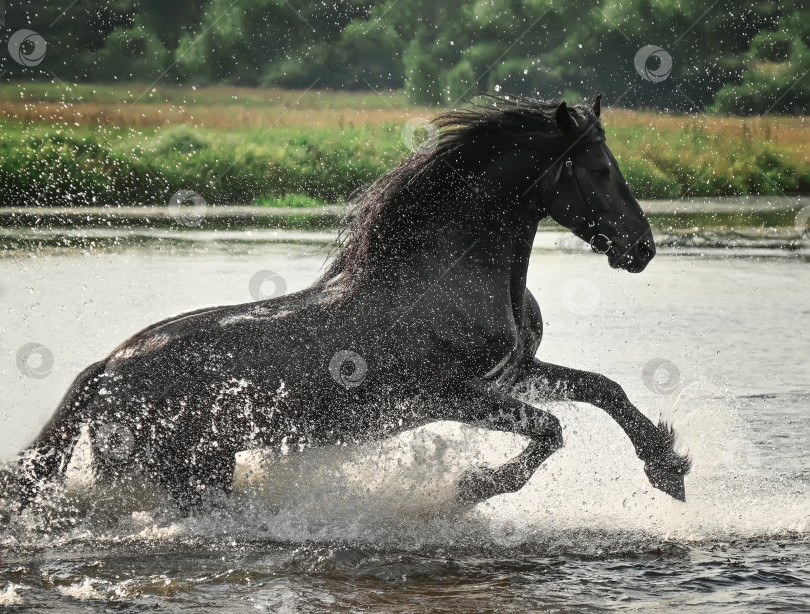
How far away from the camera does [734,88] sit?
21625 mm

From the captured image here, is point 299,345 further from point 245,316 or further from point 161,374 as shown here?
point 161,374

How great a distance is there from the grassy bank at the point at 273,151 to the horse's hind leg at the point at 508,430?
14.5m

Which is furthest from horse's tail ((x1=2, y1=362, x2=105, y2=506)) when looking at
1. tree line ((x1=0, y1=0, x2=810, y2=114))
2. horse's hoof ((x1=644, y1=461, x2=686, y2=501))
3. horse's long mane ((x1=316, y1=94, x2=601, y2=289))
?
tree line ((x1=0, y1=0, x2=810, y2=114))

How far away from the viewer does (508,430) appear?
14.5 ft

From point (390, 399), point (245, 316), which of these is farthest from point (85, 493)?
point (390, 399)

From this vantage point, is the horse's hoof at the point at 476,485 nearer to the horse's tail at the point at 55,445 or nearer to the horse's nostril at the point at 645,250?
the horse's nostril at the point at 645,250

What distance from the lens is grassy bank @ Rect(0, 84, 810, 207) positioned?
19906 millimetres

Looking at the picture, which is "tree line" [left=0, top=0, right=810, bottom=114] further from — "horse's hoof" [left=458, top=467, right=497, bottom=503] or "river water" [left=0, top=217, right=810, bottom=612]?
"horse's hoof" [left=458, top=467, right=497, bottom=503]

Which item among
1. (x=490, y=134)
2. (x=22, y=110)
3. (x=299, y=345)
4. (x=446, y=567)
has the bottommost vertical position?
(x=446, y=567)

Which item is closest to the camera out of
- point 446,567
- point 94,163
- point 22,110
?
point 446,567

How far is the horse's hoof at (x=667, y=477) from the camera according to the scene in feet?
15.2

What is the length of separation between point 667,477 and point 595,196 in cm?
111

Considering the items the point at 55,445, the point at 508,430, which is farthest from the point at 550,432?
the point at 55,445

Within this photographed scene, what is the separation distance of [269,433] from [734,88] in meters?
18.8
